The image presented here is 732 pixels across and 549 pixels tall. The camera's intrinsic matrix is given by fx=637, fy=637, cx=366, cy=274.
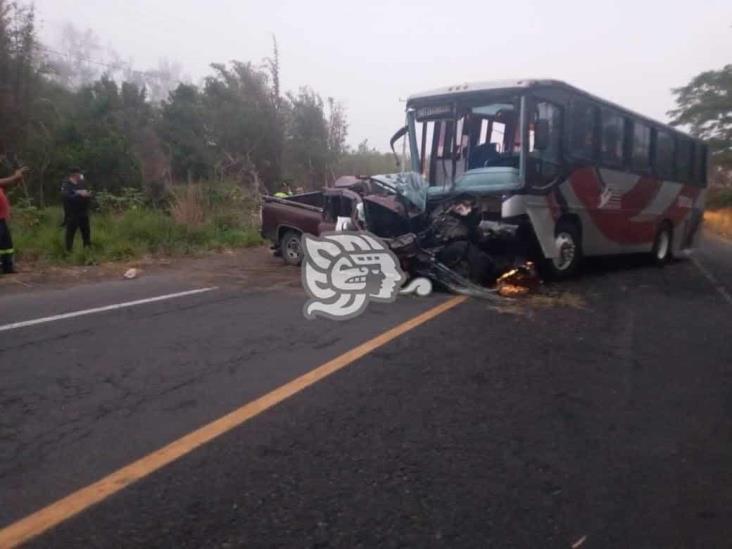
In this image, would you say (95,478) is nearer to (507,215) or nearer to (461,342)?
(461,342)

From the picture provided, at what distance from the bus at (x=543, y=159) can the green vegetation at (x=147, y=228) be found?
19.1 ft

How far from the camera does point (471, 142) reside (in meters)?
8.82

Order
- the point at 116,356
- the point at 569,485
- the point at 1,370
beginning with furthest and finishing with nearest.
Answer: the point at 116,356 < the point at 1,370 < the point at 569,485

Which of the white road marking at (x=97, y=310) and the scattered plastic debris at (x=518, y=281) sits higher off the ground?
the scattered plastic debris at (x=518, y=281)

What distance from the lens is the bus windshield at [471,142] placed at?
327 inches

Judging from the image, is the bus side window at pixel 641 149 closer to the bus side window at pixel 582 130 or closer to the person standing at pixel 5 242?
the bus side window at pixel 582 130

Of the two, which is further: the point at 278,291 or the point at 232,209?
the point at 232,209

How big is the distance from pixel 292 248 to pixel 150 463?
8.32 metres

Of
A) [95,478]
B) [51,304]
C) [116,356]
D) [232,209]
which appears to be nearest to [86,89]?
[232,209]

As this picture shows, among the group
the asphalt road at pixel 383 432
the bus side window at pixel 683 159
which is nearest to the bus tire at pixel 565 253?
the asphalt road at pixel 383 432

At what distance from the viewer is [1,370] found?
4.47m

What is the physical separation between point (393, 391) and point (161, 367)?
1.74 meters

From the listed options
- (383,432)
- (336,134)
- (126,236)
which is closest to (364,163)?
(336,134)

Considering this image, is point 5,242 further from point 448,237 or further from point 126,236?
point 448,237
